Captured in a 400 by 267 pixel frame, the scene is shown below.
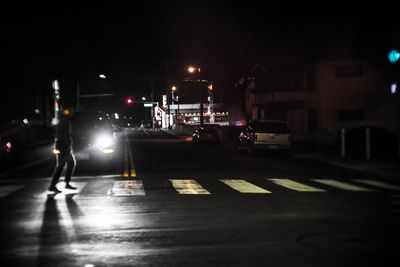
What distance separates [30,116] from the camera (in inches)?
2837

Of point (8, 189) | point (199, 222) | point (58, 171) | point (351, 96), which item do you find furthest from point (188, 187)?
point (351, 96)

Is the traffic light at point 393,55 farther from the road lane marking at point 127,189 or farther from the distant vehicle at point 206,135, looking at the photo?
the distant vehicle at point 206,135

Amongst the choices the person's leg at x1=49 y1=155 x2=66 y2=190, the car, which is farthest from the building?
the person's leg at x1=49 y1=155 x2=66 y2=190

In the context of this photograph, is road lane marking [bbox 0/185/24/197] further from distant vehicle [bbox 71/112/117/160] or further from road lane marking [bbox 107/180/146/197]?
distant vehicle [bbox 71/112/117/160]

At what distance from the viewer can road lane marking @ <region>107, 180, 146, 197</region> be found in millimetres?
11967

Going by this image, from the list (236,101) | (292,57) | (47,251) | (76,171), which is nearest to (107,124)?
(76,171)

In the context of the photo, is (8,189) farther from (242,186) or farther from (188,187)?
(242,186)

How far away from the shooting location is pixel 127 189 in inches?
501

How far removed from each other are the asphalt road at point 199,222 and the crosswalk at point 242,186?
3cm

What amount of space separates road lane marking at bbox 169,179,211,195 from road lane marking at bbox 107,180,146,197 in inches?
34.5

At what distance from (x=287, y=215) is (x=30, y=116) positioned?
67425 millimetres

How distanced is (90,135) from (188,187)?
34.3ft

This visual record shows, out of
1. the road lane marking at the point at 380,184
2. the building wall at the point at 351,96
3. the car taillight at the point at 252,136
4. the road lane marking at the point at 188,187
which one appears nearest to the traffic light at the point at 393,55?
the road lane marking at the point at 380,184

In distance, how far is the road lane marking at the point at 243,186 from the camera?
12.6m
